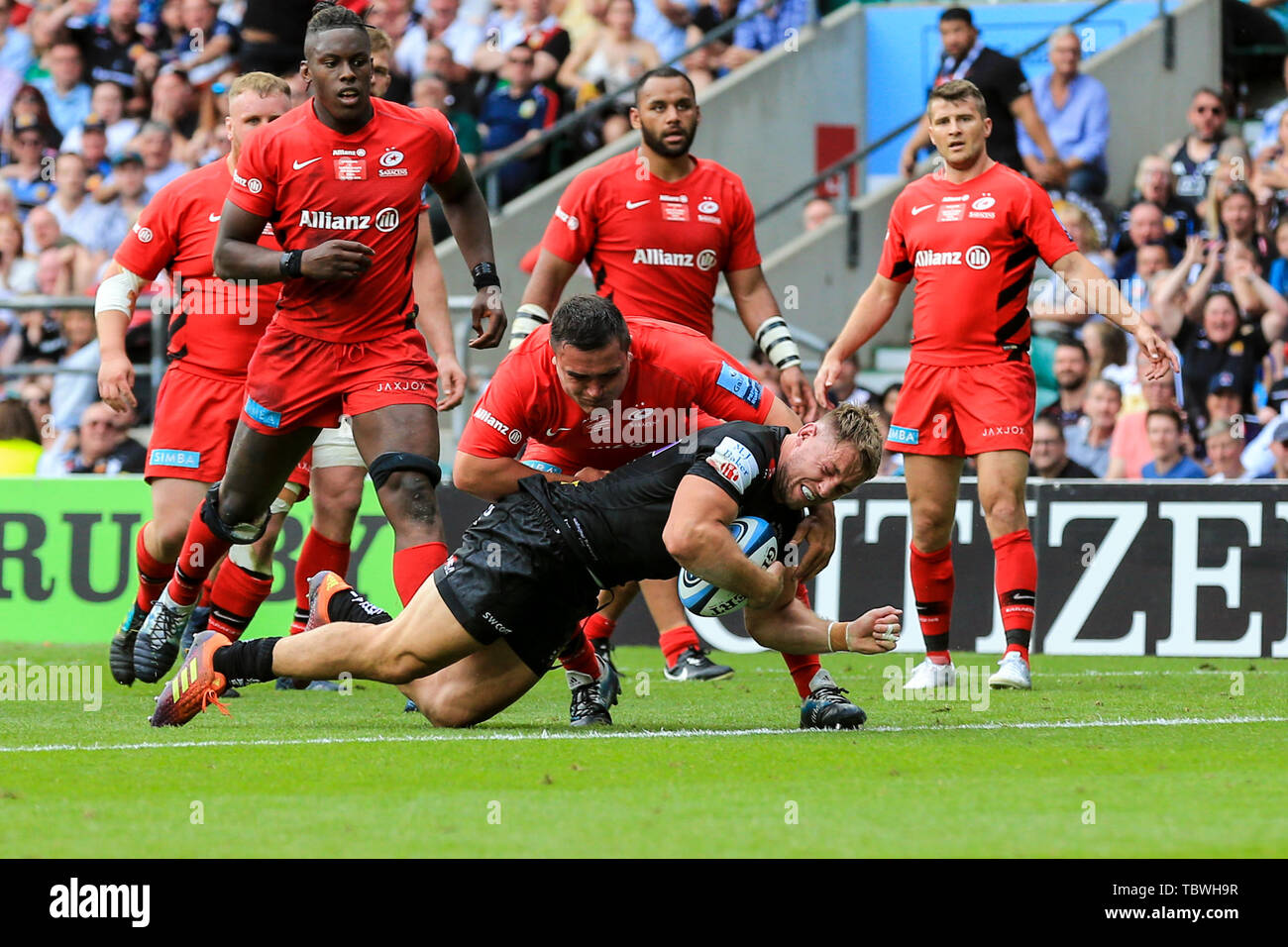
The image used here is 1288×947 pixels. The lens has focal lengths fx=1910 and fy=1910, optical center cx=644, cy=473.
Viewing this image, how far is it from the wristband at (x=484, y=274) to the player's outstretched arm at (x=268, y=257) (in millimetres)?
573

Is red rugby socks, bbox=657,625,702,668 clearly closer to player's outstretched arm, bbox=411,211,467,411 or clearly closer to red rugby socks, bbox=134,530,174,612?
player's outstretched arm, bbox=411,211,467,411

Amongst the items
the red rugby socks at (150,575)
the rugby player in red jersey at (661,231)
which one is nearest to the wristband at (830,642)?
the rugby player in red jersey at (661,231)

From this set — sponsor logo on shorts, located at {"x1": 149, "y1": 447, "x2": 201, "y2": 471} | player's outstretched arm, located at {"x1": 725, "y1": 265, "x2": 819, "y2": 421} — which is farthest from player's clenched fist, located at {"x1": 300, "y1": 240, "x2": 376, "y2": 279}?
player's outstretched arm, located at {"x1": 725, "y1": 265, "x2": 819, "y2": 421}

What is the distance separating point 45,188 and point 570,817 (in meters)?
13.9

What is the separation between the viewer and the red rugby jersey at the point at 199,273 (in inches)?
332

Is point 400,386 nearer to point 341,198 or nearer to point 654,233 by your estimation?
point 341,198

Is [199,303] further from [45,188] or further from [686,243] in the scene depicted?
[45,188]

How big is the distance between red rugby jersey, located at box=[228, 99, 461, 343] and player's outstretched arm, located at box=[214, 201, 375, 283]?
0.23ft

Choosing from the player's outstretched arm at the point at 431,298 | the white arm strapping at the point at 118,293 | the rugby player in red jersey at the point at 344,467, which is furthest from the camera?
the white arm strapping at the point at 118,293

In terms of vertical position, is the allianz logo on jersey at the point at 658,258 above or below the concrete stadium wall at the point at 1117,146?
below

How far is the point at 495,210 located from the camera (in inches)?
623

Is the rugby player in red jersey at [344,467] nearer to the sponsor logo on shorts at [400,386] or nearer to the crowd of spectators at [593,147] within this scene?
the sponsor logo on shorts at [400,386]
